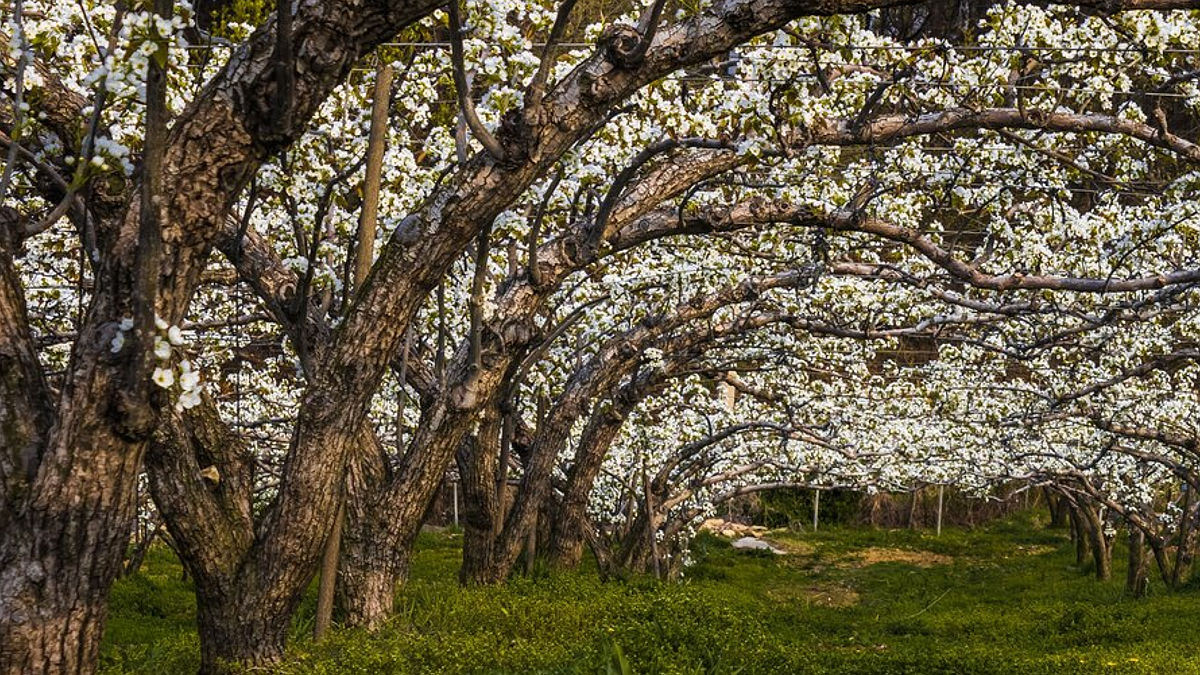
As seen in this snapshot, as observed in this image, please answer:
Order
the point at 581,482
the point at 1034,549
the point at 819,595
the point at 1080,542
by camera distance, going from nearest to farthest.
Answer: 1. the point at 581,482
2. the point at 819,595
3. the point at 1080,542
4. the point at 1034,549

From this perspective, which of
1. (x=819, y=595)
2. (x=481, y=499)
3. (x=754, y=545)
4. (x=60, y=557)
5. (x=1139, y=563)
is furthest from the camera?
(x=754, y=545)

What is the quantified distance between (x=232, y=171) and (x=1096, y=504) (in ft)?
62.1

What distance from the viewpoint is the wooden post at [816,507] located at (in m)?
33.7

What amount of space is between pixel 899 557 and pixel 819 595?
7.07 m

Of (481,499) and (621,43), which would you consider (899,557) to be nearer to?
(481,499)

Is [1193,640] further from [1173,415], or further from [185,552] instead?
[185,552]

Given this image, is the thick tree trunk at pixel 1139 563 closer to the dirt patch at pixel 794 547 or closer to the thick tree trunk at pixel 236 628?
the dirt patch at pixel 794 547

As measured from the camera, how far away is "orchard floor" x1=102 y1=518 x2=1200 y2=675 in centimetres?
801

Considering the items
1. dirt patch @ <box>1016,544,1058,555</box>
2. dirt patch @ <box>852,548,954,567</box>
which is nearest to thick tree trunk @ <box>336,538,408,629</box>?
dirt patch @ <box>852,548,954,567</box>

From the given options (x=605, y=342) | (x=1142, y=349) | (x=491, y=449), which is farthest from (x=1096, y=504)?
(x=491, y=449)

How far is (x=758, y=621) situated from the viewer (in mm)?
12000

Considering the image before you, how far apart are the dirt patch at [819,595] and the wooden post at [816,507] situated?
967cm

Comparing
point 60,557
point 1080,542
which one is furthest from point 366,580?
point 1080,542

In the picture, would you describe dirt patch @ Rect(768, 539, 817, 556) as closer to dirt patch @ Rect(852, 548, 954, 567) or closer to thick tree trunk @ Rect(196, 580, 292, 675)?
dirt patch @ Rect(852, 548, 954, 567)
